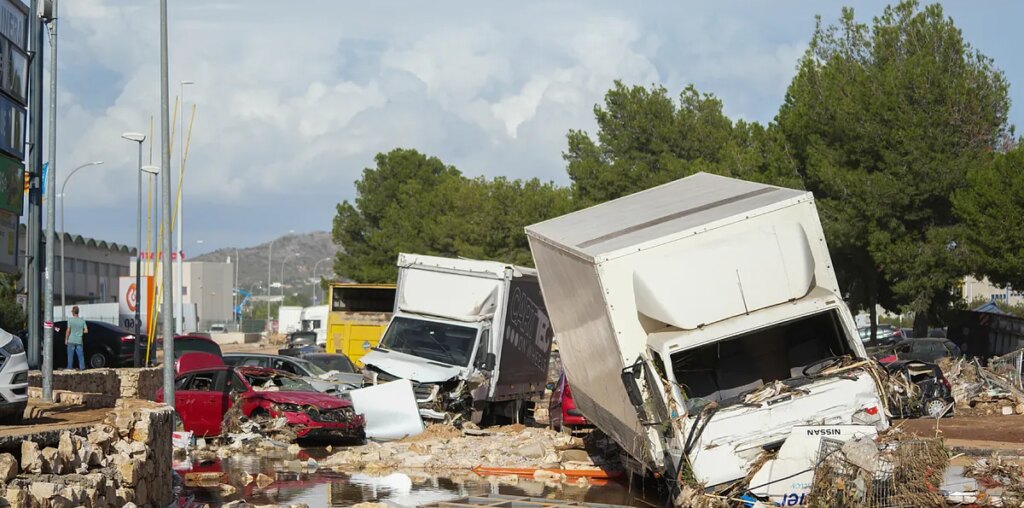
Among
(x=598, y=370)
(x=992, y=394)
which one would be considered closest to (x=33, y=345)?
(x=598, y=370)

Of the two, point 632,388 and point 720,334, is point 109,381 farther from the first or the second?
point 720,334

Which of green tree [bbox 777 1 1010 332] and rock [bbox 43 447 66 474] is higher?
green tree [bbox 777 1 1010 332]

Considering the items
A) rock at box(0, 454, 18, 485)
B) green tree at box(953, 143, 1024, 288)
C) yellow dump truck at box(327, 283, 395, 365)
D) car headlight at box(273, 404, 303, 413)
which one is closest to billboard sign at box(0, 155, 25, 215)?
car headlight at box(273, 404, 303, 413)

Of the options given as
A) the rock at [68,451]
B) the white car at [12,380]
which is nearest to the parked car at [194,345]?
the white car at [12,380]

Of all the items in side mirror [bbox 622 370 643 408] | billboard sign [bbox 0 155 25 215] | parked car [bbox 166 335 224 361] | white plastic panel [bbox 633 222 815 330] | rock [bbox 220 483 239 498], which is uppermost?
billboard sign [bbox 0 155 25 215]

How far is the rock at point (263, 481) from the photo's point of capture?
608 inches

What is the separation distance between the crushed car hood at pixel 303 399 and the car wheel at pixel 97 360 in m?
15.1

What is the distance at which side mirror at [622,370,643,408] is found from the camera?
11.5 m

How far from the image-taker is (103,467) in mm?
10727

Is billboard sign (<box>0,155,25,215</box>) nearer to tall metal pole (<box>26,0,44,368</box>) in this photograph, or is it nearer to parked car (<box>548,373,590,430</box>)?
tall metal pole (<box>26,0,44,368</box>)

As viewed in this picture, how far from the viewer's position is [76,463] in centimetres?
1019

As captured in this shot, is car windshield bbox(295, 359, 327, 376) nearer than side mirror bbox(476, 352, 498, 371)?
No

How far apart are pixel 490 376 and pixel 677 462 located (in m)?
11.2

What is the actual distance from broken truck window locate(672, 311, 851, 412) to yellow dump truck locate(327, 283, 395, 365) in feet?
66.1
